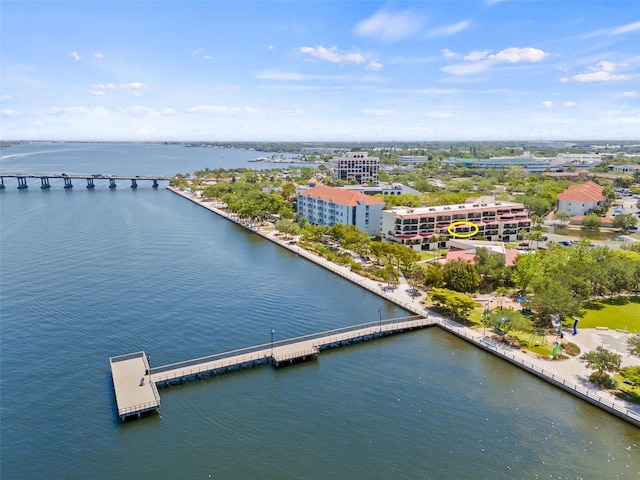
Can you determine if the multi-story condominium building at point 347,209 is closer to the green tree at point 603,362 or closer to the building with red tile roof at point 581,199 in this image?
the green tree at point 603,362

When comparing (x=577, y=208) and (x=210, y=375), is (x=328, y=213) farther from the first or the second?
(x=577, y=208)

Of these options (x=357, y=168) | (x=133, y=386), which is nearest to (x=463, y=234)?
(x=133, y=386)

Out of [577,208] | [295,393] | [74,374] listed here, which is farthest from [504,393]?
[577,208]

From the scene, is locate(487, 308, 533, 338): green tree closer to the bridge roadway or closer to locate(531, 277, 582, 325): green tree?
locate(531, 277, 582, 325): green tree

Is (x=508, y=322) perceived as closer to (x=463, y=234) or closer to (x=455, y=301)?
(x=455, y=301)

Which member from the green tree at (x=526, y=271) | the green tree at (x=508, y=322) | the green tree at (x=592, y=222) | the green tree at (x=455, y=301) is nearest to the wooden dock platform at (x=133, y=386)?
the green tree at (x=455, y=301)

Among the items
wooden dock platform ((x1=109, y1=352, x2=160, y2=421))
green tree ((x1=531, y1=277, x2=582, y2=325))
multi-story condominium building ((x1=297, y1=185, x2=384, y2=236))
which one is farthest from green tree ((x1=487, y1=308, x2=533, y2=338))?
multi-story condominium building ((x1=297, y1=185, x2=384, y2=236))
